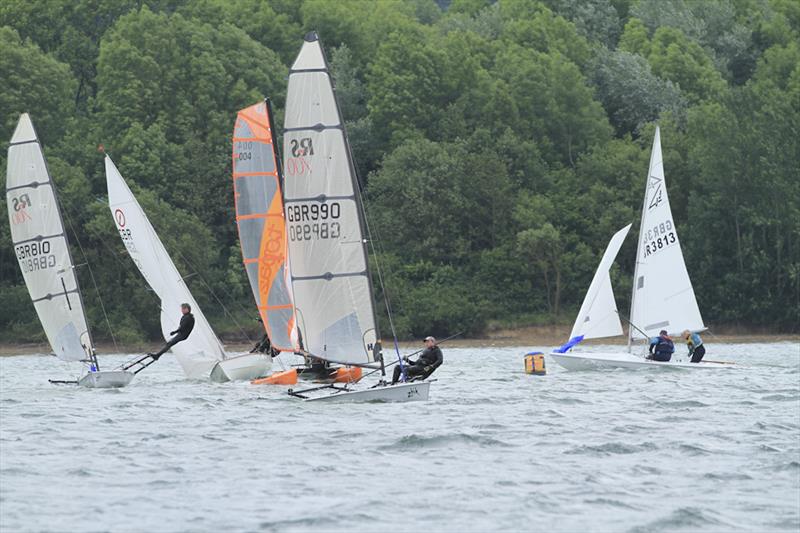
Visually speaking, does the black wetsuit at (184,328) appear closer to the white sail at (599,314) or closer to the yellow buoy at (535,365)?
the yellow buoy at (535,365)

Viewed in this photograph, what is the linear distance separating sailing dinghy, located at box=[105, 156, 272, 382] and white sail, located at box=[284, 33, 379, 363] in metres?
6.90

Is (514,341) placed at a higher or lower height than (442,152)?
lower

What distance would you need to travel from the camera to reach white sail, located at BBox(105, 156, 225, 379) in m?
33.5

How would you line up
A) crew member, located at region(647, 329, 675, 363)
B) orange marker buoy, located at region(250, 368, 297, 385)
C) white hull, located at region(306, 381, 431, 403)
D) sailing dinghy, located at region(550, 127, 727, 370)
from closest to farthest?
white hull, located at region(306, 381, 431, 403)
orange marker buoy, located at region(250, 368, 297, 385)
crew member, located at region(647, 329, 675, 363)
sailing dinghy, located at region(550, 127, 727, 370)

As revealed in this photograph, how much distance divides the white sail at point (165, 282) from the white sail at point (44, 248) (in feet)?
4.66

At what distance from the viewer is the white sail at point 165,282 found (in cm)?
3353

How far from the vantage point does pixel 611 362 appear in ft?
120

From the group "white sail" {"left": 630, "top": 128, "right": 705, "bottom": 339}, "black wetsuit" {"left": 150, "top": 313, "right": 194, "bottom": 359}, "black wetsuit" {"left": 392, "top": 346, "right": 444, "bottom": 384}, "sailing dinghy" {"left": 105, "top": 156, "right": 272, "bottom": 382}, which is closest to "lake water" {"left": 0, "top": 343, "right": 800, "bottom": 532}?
"black wetsuit" {"left": 392, "top": 346, "right": 444, "bottom": 384}

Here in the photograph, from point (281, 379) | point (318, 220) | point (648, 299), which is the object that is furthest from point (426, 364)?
point (648, 299)

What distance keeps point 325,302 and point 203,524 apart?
449 inches

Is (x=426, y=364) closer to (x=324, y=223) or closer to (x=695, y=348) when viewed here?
(x=324, y=223)

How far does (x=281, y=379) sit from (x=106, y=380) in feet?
13.1

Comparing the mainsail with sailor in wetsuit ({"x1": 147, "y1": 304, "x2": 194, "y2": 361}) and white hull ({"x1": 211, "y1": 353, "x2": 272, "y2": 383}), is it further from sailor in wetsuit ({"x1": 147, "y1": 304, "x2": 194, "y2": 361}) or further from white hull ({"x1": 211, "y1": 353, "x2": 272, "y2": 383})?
sailor in wetsuit ({"x1": 147, "y1": 304, "x2": 194, "y2": 361})

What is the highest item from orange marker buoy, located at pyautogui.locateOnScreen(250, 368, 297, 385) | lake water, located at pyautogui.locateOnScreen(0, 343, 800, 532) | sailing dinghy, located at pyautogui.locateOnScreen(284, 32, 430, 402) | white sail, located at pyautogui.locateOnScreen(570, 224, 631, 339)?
sailing dinghy, located at pyautogui.locateOnScreen(284, 32, 430, 402)
